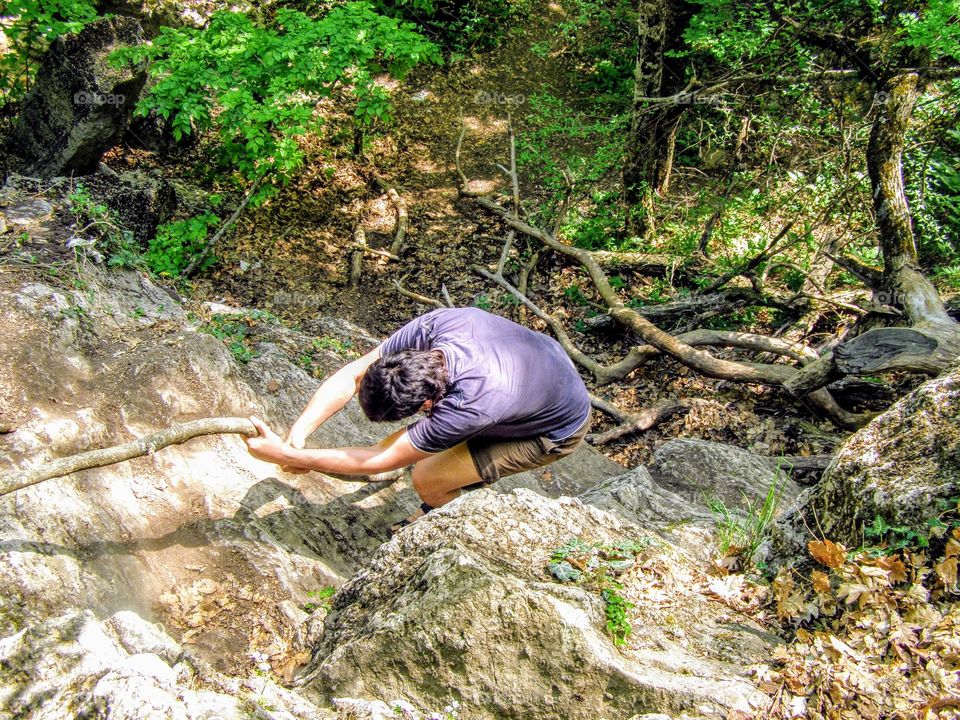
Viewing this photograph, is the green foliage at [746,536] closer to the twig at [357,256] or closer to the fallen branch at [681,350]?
the fallen branch at [681,350]

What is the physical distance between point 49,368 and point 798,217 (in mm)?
6600

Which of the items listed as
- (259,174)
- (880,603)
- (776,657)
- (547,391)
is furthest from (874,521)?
(259,174)

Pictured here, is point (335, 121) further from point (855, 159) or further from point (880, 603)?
point (880, 603)

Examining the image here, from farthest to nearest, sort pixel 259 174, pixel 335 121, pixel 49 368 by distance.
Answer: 1. pixel 335 121
2. pixel 259 174
3. pixel 49 368

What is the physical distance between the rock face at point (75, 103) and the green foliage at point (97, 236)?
1.79 meters

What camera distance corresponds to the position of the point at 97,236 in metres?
5.00

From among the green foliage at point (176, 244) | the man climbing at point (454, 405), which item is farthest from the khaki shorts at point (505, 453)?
the green foliage at point (176, 244)

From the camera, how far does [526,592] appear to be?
2176mm

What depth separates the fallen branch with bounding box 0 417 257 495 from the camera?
2506 mm

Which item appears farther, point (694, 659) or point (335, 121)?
point (335, 121)

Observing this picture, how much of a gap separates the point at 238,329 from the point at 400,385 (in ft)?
9.60

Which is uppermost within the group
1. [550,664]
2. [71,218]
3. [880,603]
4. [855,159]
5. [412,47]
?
[412,47]

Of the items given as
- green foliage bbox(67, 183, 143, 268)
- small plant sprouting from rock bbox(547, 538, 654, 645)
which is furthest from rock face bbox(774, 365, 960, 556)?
green foliage bbox(67, 183, 143, 268)

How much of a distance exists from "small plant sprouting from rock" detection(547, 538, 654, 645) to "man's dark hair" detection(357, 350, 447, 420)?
0.85 meters
